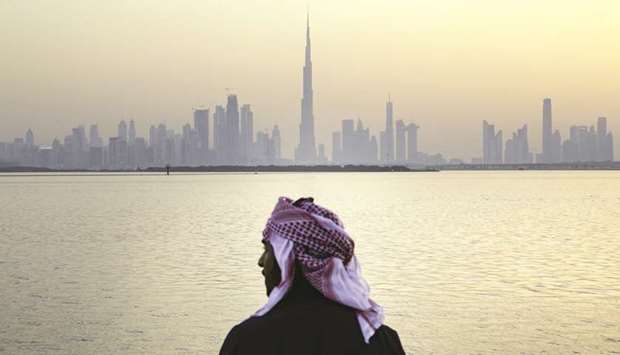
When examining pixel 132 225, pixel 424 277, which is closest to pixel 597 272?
pixel 424 277

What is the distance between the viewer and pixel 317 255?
277 centimetres

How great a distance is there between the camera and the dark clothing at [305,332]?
8.70 feet

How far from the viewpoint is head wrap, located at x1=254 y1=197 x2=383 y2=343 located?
2738 mm

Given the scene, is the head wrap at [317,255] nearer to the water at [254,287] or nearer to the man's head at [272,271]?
the man's head at [272,271]

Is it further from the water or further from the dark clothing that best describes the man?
the water

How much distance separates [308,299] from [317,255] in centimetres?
15

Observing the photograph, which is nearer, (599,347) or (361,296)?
(361,296)

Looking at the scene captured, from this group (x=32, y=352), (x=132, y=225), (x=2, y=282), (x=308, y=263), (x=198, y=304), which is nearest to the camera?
(x=308, y=263)

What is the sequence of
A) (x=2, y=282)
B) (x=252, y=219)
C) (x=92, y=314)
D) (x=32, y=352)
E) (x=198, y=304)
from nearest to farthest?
1. (x=32, y=352)
2. (x=92, y=314)
3. (x=198, y=304)
4. (x=2, y=282)
5. (x=252, y=219)

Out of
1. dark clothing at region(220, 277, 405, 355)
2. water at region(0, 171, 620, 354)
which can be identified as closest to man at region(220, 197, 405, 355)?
dark clothing at region(220, 277, 405, 355)

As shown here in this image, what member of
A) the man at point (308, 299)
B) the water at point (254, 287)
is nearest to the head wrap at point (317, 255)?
the man at point (308, 299)

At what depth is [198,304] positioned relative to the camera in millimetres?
13344

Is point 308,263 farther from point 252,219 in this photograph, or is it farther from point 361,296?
point 252,219

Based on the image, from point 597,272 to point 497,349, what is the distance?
8902mm
